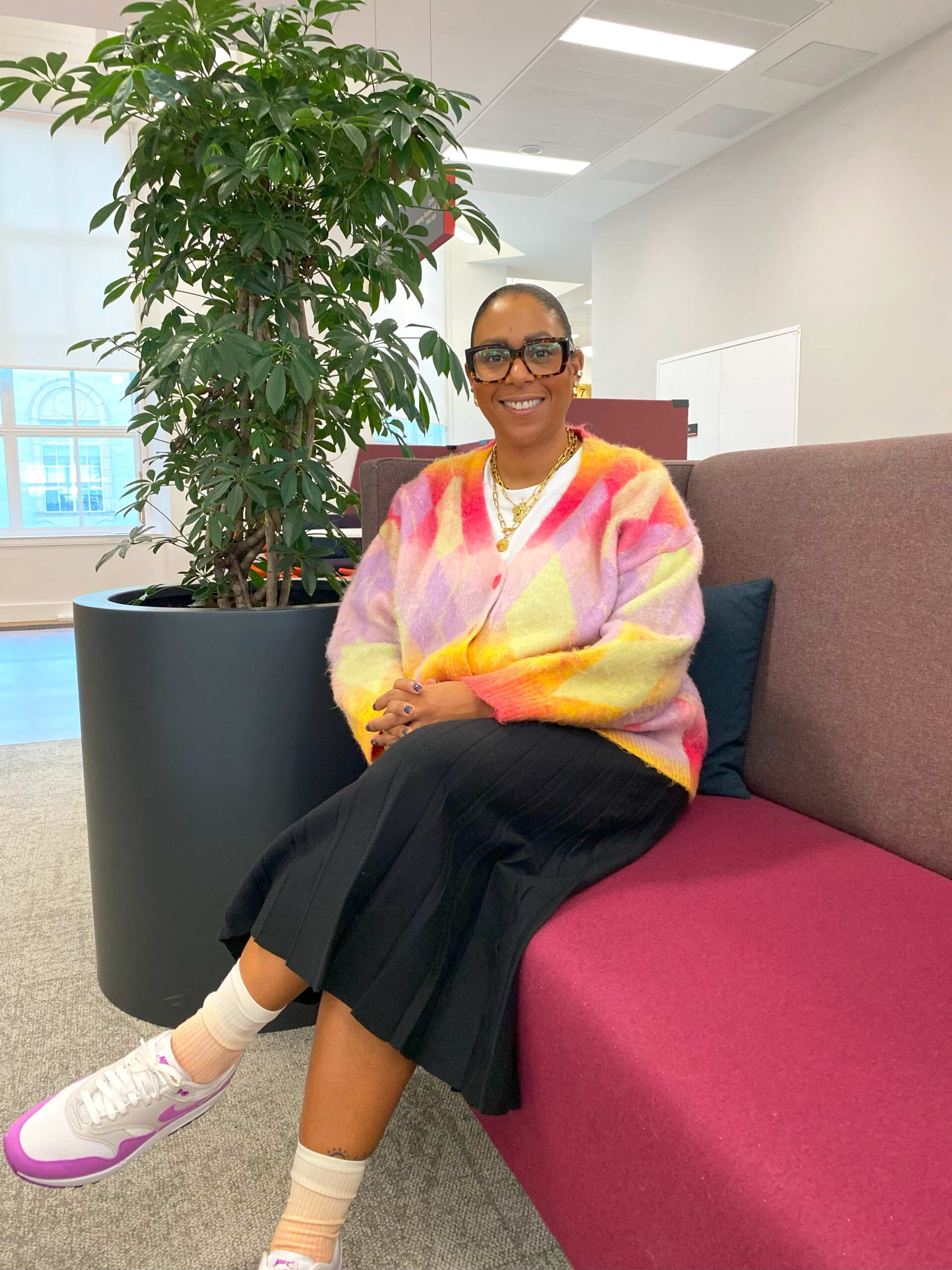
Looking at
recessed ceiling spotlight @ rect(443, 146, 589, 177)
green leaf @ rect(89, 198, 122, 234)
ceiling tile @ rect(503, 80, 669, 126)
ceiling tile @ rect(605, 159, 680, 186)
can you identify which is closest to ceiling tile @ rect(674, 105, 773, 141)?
ceiling tile @ rect(503, 80, 669, 126)

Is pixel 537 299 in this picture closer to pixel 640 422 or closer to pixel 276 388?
pixel 276 388

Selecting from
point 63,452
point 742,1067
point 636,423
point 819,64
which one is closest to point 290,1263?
point 742,1067

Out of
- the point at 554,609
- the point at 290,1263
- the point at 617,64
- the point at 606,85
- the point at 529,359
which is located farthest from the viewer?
the point at 606,85

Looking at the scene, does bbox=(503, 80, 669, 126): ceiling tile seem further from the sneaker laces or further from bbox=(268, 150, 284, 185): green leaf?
the sneaker laces

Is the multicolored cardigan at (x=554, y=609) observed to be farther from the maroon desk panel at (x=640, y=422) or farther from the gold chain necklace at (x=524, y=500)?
the maroon desk panel at (x=640, y=422)

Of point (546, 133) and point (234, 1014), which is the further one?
point (546, 133)

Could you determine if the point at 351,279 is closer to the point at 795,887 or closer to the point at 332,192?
the point at 332,192

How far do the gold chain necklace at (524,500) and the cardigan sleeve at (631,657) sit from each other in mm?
205

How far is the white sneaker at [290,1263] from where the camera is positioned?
984 mm

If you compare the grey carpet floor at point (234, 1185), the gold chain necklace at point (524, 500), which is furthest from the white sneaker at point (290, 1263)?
the gold chain necklace at point (524, 500)

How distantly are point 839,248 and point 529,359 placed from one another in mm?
5271

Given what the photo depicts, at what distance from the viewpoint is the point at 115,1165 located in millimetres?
1143

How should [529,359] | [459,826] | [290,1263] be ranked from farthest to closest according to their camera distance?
[529,359] < [459,826] < [290,1263]

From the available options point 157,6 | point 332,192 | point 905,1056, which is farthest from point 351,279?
point 905,1056
